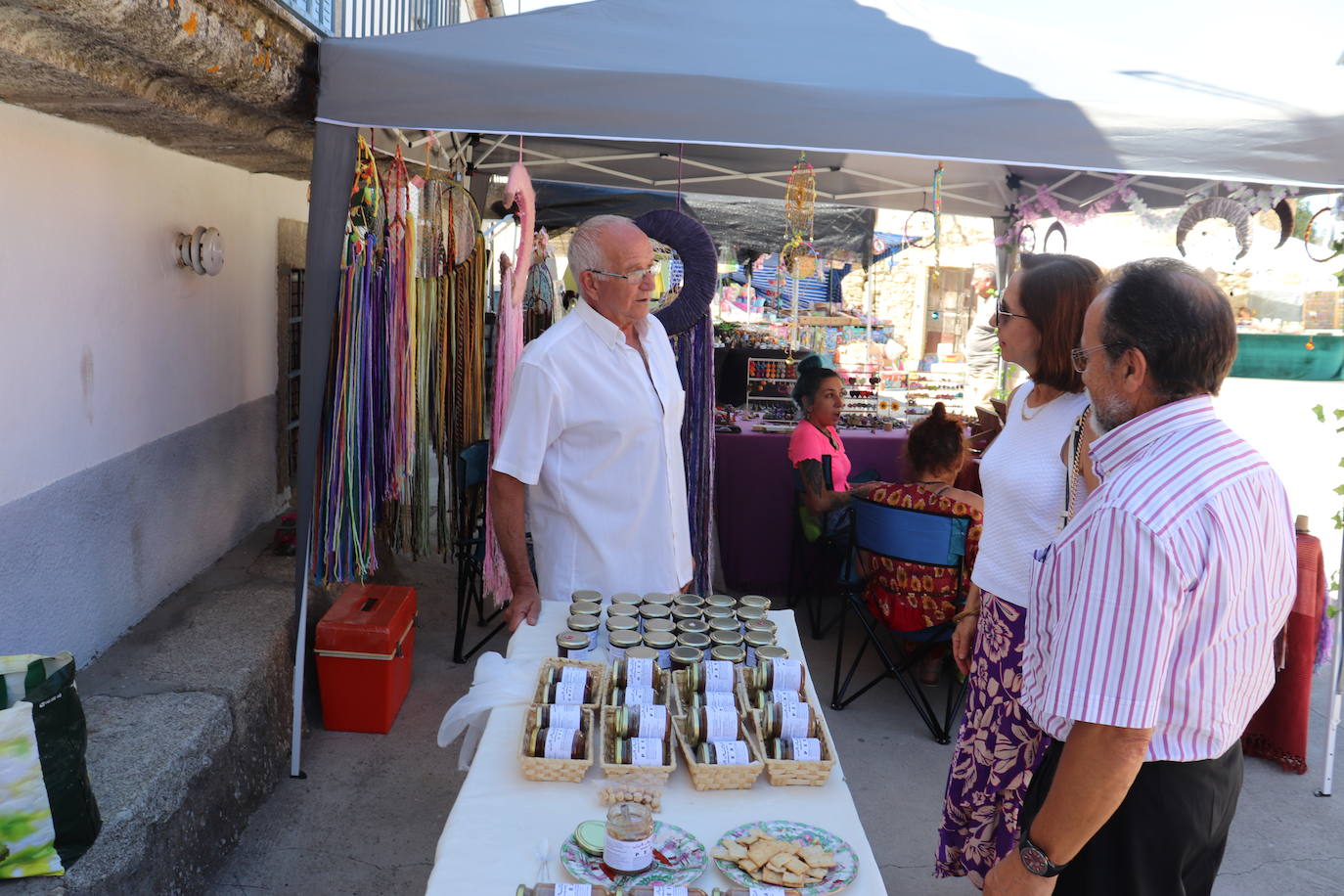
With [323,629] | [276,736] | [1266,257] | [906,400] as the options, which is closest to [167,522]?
[323,629]

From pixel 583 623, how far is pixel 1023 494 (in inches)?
39.5

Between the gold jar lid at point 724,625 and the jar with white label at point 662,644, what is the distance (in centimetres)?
11

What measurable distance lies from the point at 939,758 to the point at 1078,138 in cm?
223

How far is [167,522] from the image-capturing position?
3.72 metres

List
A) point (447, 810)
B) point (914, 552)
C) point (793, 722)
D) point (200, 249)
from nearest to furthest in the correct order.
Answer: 1. point (793, 722)
2. point (447, 810)
3. point (914, 552)
4. point (200, 249)

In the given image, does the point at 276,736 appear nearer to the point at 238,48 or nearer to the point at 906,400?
the point at 238,48

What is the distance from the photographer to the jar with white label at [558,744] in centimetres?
160

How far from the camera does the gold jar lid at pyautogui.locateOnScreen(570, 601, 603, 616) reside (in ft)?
7.13

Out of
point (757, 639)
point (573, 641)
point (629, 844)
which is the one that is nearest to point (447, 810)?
point (573, 641)

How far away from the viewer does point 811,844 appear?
57.3 inches

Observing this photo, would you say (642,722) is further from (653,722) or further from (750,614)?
(750,614)

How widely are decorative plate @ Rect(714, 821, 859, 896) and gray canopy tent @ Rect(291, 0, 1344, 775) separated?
201 centimetres

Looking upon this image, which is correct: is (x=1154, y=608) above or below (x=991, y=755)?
above

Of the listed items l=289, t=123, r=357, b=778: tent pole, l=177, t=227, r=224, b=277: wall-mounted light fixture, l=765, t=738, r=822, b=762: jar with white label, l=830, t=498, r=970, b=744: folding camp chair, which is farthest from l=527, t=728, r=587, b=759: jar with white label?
l=177, t=227, r=224, b=277: wall-mounted light fixture
